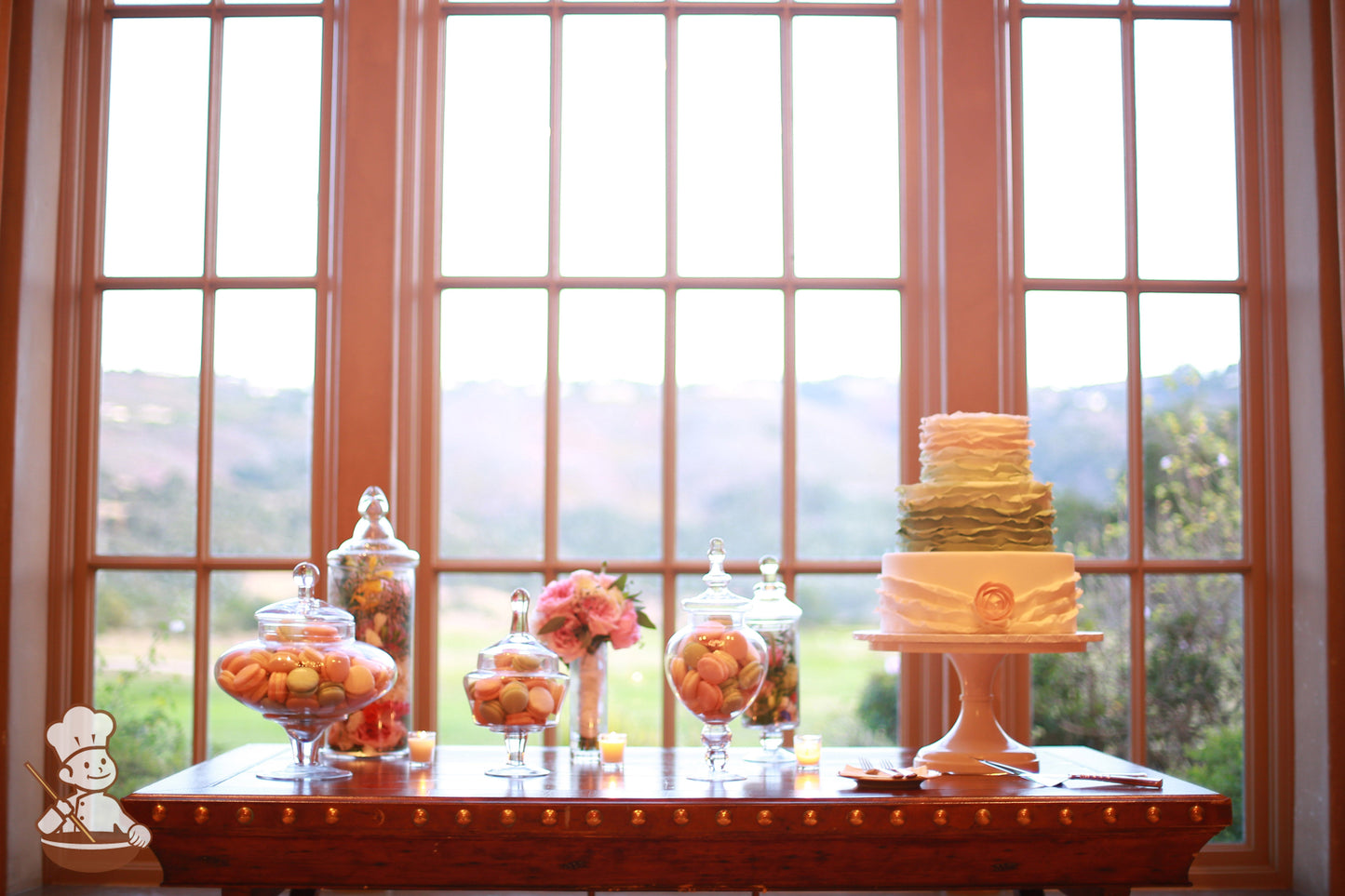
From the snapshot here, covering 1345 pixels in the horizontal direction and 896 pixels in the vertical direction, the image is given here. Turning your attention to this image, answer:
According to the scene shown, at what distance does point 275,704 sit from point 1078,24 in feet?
7.43

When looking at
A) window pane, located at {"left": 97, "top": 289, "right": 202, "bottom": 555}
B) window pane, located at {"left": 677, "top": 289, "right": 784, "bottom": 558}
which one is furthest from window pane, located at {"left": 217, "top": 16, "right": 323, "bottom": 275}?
window pane, located at {"left": 677, "top": 289, "right": 784, "bottom": 558}

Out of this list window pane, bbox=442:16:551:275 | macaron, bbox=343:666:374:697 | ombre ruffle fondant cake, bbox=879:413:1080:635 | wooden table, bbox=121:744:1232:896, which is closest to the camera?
wooden table, bbox=121:744:1232:896

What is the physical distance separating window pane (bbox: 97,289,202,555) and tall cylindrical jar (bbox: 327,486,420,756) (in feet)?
2.37

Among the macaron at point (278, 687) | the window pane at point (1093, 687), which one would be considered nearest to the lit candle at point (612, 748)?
the macaron at point (278, 687)

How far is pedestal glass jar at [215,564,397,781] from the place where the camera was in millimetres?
1729

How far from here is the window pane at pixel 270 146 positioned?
2.56 m

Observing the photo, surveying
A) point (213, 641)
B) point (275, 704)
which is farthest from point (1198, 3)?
point (213, 641)

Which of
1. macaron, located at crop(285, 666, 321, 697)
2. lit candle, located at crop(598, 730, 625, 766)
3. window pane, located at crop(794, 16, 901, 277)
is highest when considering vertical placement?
window pane, located at crop(794, 16, 901, 277)

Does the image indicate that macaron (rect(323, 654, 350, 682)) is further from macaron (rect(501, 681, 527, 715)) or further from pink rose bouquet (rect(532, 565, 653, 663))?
pink rose bouquet (rect(532, 565, 653, 663))

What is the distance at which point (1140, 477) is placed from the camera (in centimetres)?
248

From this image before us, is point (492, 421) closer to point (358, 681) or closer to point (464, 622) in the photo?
point (464, 622)

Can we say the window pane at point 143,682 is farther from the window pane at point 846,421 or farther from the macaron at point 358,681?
the window pane at point 846,421

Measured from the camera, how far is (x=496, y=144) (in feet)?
8.48

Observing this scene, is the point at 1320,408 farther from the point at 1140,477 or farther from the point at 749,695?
the point at 749,695
